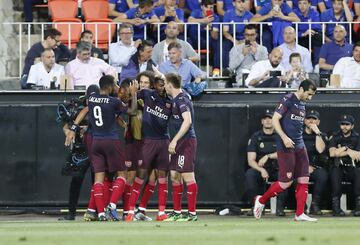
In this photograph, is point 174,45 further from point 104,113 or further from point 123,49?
point 104,113

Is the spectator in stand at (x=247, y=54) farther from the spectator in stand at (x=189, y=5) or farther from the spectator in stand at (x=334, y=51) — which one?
the spectator in stand at (x=189, y=5)

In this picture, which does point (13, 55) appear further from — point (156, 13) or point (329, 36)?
point (329, 36)

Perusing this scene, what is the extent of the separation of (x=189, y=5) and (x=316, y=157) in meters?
4.11

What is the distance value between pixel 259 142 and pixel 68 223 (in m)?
3.80

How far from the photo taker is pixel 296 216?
18344 mm

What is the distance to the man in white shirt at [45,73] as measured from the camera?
2042 centimetres

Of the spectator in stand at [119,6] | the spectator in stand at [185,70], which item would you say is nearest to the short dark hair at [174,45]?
the spectator in stand at [185,70]

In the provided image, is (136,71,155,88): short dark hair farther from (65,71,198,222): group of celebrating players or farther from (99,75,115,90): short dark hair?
(99,75,115,90): short dark hair

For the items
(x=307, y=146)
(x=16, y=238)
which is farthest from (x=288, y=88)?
(x=16, y=238)

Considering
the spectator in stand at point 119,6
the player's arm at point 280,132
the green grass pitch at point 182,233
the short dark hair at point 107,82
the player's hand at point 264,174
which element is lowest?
the green grass pitch at point 182,233

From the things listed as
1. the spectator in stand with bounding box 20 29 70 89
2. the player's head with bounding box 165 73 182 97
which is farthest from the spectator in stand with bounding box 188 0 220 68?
the player's head with bounding box 165 73 182 97

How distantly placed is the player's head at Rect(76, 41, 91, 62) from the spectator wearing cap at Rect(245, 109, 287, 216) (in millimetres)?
→ 2729

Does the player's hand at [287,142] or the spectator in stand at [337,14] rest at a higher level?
the spectator in stand at [337,14]

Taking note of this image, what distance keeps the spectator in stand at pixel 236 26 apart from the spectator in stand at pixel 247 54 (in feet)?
1.52
